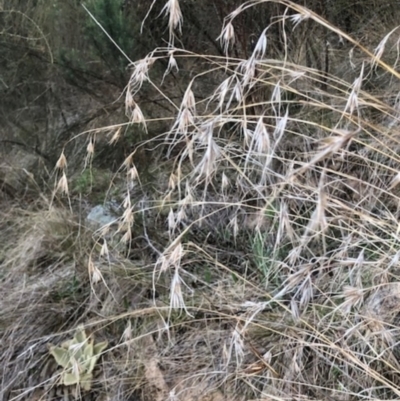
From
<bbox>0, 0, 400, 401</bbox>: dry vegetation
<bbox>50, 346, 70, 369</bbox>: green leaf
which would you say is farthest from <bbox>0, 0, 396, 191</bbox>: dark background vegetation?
<bbox>50, 346, 70, 369</bbox>: green leaf

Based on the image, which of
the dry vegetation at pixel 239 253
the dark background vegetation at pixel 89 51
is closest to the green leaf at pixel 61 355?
the dry vegetation at pixel 239 253

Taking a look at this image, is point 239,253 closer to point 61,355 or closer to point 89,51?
point 61,355

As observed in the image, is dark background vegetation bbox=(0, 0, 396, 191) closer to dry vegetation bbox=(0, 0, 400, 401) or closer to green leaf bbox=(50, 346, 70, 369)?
dry vegetation bbox=(0, 0, 400, 401)

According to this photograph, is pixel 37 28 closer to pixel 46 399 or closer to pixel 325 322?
pixel 46 399

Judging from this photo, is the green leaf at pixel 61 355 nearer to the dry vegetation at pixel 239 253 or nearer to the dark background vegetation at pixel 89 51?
the dry vegetation at pixel 239 253

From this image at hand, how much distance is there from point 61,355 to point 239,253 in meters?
0.65

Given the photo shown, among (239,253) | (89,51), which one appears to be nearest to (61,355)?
(239,253)

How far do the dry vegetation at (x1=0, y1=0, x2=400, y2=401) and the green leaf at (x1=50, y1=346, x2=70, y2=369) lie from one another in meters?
0.05

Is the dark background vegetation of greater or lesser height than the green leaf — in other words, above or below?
above

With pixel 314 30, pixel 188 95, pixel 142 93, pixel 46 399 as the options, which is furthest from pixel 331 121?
pixel 46 399

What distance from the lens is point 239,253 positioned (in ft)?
6.50

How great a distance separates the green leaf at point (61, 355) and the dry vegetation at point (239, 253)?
5 centimetres

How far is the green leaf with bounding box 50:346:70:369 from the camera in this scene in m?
1.75

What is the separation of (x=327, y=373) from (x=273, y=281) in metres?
0.36
